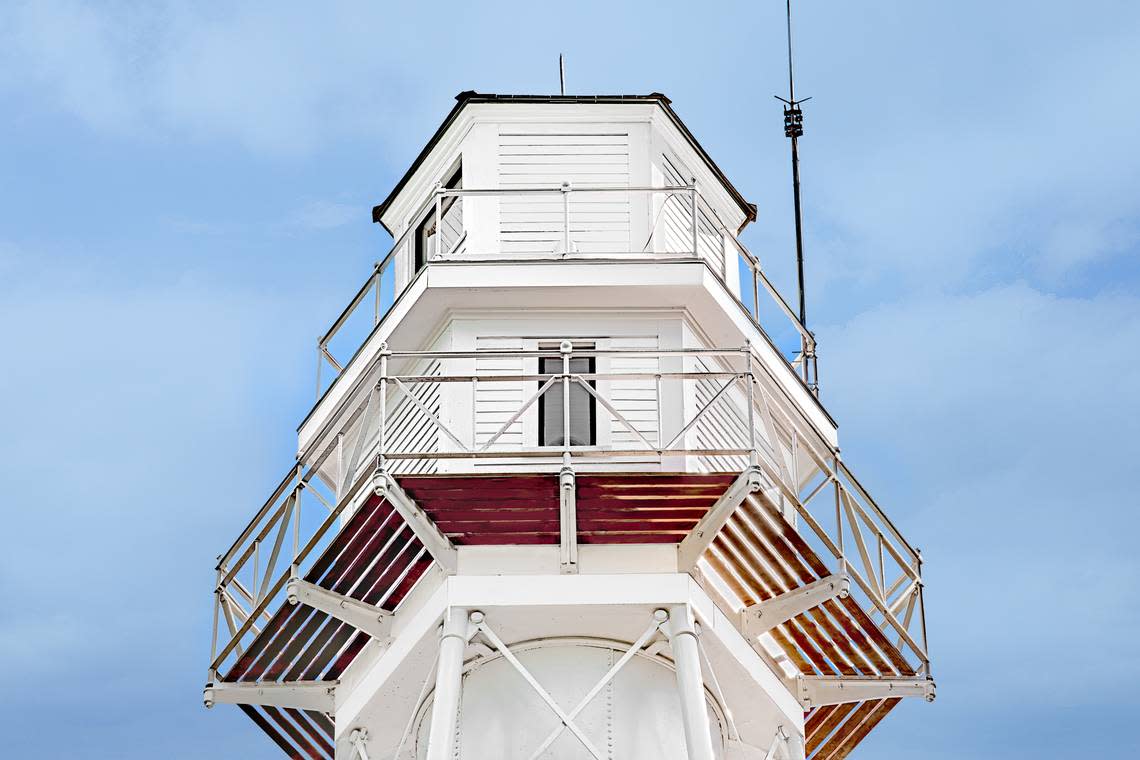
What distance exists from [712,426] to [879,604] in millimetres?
2837

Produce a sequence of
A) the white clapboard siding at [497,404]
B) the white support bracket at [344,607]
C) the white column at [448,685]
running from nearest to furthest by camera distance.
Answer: the white column at [448,685] < the white support bracket at [344,607] < the white clapboard siding at [497,404]

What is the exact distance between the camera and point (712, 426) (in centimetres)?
2573

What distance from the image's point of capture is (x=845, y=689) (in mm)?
25672

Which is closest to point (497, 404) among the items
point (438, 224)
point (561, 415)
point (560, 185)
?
point (561, 415)

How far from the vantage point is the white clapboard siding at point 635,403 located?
2498 cm

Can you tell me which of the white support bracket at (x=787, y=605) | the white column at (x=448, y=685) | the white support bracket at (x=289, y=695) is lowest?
the white column at (x=448, y=685)

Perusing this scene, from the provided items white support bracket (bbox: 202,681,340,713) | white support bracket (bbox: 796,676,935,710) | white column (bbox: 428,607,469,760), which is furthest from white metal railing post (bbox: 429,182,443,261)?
white support bracket (bbox: 796,676,935,710)

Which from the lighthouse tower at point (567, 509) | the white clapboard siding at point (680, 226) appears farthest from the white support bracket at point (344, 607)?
the white clapboard siding at point (680, 226)

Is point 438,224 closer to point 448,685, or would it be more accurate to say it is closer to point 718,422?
point 718,422

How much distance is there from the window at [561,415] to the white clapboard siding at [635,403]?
19 centimetres

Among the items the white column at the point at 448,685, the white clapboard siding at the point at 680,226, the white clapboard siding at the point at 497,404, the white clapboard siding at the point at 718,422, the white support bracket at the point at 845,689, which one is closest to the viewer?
the white column at the point at 448,685

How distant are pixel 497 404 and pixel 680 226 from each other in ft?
13.7

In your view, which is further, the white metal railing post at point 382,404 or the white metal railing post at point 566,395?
the white metal railing post at point 566,395

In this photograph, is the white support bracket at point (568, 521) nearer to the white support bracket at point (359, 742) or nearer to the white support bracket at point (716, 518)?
the white support bracket at point (716, 518)
